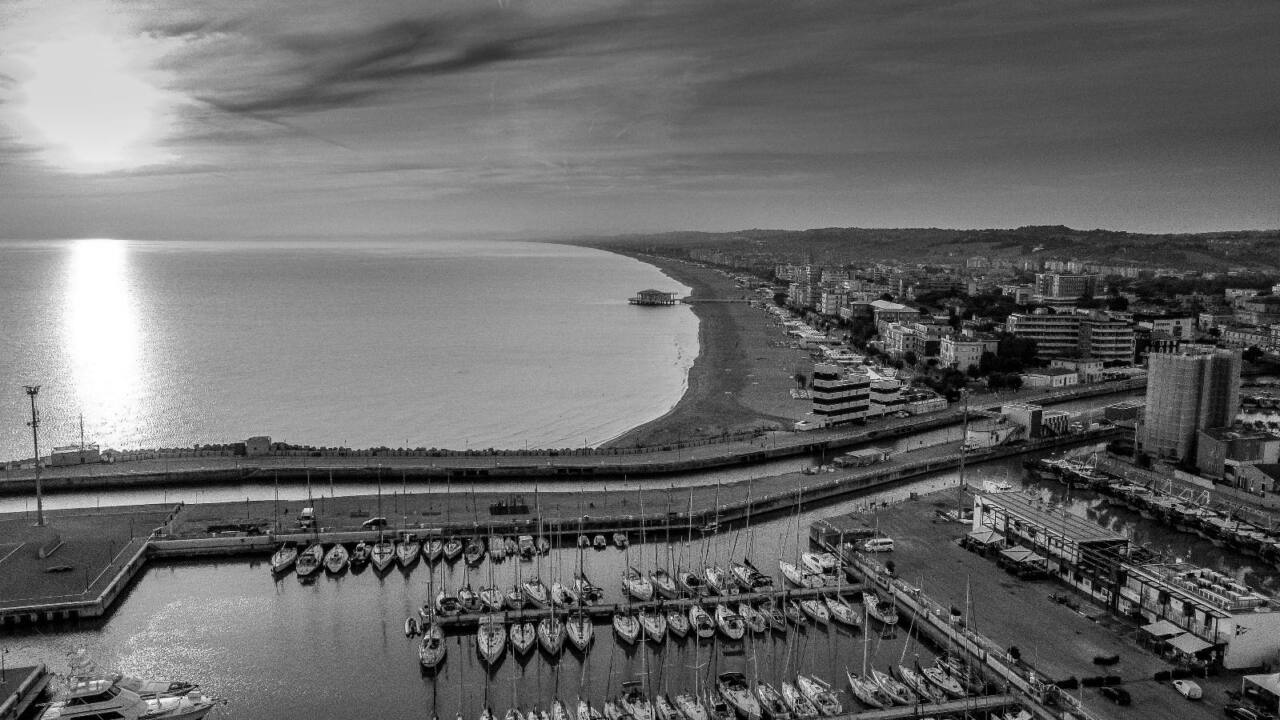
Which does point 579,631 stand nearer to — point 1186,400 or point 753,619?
point 753,619

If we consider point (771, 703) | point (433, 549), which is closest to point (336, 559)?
point (433, 549)

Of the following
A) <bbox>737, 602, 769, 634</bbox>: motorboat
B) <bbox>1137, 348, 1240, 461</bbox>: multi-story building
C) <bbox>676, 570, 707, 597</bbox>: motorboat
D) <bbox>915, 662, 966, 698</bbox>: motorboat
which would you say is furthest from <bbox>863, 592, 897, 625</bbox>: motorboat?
<bbox>1137, 348, 1240, 461</bbox>: multi-story building

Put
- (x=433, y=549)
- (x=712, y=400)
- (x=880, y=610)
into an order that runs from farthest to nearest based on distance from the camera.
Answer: (x=712, y=400), (x=433, y=549), (x=880, y=610)

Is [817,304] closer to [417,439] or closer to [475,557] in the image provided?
[417,439]

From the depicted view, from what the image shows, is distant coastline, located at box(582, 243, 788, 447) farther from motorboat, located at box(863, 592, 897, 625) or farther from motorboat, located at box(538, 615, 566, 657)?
motorboat, located at box(538, 615, 566, 657)

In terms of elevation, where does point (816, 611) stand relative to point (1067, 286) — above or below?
below

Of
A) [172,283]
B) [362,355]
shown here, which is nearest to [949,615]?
[362,355]

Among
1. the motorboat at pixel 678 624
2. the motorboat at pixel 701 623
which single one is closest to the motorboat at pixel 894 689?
the motorboat at pixel 701 623
